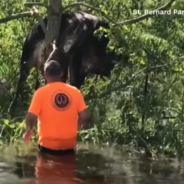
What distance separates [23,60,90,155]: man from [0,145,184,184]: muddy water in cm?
24

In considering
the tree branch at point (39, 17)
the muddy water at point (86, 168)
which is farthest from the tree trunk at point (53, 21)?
the muddy water at point (86, 168)

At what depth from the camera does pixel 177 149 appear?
8.64 m

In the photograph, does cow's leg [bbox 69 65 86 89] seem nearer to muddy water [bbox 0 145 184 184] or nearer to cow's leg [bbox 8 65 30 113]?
cow's leg [bbox 8 65 30 113]

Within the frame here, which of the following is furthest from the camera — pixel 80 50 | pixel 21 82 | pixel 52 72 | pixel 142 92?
pixel 21 82

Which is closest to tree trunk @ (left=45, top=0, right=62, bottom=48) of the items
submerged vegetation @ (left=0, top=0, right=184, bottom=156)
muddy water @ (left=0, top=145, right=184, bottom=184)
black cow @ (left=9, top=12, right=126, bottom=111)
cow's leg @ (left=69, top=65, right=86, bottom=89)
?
black cow @ (left=9, top=12, right=126, bottom=111)

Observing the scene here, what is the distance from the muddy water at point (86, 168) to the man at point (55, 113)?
0.78ft

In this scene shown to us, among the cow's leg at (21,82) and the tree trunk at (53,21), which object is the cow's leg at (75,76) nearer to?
the tree trunk at (53,21)

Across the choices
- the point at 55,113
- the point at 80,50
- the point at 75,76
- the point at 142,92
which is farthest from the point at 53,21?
the point at 55,113

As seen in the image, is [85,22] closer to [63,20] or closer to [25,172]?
[63,20]

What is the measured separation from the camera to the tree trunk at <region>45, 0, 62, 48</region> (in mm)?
10297

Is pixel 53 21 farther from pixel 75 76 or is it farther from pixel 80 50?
pixel 75 76

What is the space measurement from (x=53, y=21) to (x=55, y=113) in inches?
146

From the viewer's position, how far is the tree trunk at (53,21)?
10297mm

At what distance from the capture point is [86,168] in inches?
305
